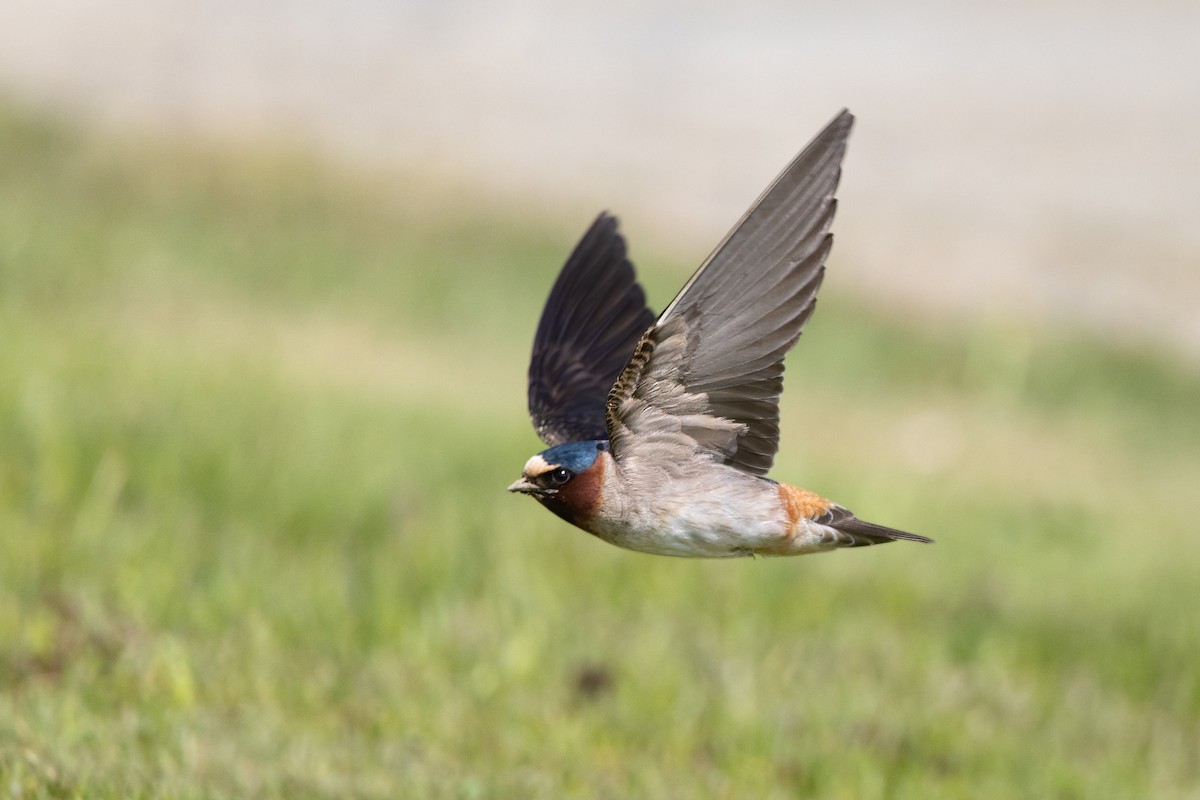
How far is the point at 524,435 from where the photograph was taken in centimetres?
716

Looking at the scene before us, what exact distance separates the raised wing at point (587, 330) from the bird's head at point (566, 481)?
545 millimetres

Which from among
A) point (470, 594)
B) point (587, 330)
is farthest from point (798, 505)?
point (470, 594)

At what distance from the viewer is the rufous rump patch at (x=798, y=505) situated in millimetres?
1892

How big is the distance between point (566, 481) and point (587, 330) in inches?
29.4

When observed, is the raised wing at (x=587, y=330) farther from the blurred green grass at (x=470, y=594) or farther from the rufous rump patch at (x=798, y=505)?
the blurred green grass at (x=470, y=594)

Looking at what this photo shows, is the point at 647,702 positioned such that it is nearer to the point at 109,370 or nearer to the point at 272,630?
the point at 272,630

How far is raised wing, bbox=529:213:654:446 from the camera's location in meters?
2.45

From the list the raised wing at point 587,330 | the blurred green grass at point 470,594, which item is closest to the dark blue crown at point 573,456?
the raised wing at point 587,330

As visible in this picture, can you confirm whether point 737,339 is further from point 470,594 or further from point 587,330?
point 470,594

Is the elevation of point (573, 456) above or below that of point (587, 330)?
below

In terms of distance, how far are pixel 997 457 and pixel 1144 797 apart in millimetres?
4691

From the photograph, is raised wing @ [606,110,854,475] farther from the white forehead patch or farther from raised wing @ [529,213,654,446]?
raised wing @ [529,213,654,446]

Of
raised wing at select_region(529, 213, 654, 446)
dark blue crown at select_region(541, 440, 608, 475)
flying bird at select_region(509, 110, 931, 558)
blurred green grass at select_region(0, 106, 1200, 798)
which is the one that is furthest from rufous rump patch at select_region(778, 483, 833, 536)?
blurred green grass at select_region(0, 106, 1200, 798)

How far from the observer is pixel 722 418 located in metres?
1.93
